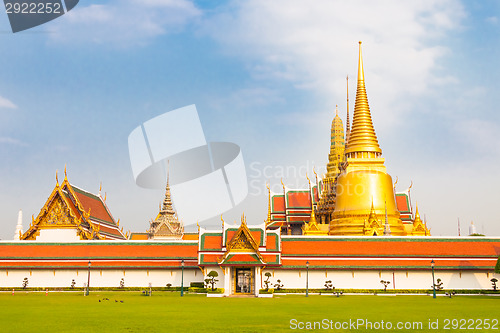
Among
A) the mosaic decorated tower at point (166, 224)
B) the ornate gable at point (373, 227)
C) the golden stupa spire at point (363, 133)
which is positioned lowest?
the ornate gable at point (373, 227)

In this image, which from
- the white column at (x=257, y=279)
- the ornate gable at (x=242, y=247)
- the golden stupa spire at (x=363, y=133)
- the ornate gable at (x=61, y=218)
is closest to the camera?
the white column at (x=257, y=279)

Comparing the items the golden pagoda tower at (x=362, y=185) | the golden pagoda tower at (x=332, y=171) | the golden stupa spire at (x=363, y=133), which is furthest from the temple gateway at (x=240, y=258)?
the golden pagoda tower at (x=332, y=171)

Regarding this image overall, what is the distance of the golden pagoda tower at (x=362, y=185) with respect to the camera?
56.2m

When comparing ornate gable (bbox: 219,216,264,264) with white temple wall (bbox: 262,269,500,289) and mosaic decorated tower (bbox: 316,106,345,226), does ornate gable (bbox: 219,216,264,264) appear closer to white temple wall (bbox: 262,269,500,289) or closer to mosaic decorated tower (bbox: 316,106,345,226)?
white temple wall (bbox: 262,269,500,289)

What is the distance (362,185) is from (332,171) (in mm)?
18493

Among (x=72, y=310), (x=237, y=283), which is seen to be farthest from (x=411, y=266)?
(x=72, y=310)

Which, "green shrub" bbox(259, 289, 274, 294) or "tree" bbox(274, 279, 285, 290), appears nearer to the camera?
"green shrub" bbox(259, 289, 274, 294)

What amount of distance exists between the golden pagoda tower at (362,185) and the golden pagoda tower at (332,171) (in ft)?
25.6

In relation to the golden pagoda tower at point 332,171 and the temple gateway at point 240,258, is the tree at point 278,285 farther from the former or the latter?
the golden pagoda tower at point 332,171

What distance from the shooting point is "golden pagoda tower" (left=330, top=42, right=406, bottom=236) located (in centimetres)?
5616

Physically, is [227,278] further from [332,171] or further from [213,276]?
[332,171]

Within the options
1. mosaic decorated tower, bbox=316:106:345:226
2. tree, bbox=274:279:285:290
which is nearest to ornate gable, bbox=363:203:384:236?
mosaic decorated tower, bbox=316:106:345:226

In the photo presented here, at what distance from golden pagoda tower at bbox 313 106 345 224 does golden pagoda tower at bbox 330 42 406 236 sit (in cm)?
782

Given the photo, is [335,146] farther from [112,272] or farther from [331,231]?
[112,272]
